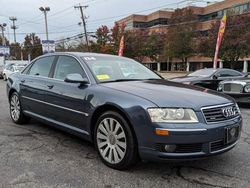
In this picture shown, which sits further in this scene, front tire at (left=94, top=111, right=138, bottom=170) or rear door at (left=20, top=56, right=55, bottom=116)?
rear door at (left=20, top=56, right=55, bottom=116)

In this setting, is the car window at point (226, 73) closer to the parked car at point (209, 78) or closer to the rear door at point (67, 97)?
the parked car at point (209, 78)

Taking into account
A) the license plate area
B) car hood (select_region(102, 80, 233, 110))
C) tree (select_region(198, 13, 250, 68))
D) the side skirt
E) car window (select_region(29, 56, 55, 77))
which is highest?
tree (select_region(198, 13, 250, 68))

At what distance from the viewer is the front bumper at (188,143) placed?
328 centimetres

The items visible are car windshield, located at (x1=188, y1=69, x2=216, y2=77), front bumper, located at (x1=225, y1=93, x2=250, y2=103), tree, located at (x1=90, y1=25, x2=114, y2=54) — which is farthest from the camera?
tree, located at (x1=90, y1=25, x2=114, y2=54)

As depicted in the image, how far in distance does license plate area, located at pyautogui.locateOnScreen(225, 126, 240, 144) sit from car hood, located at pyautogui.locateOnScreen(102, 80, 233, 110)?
1.14 ft

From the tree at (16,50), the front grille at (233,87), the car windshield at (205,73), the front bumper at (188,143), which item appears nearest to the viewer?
the front bumper at (188,143)

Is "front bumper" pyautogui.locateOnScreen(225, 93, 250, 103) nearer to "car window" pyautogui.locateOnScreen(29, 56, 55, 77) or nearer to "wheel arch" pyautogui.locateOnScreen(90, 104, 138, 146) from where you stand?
"car window" pyautogui.locateOnScreen(29, 56, 55, 77)

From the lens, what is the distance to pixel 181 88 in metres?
4.12

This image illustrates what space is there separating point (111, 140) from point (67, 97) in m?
1.09

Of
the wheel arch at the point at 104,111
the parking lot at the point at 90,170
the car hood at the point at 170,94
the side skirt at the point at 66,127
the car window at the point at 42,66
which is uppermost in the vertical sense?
the car window at the point at 42,66

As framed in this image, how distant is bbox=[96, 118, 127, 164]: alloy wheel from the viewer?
3713 millimetres

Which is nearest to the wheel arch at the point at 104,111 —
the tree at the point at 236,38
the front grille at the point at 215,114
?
the front grille at the point at 215,114

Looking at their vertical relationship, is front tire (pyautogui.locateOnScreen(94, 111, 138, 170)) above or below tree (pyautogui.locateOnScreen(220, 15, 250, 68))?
below

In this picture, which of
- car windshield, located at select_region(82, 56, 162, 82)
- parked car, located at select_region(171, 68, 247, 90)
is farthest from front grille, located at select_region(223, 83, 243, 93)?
car windshield, located at select_region(82, 56, 162, 82)
